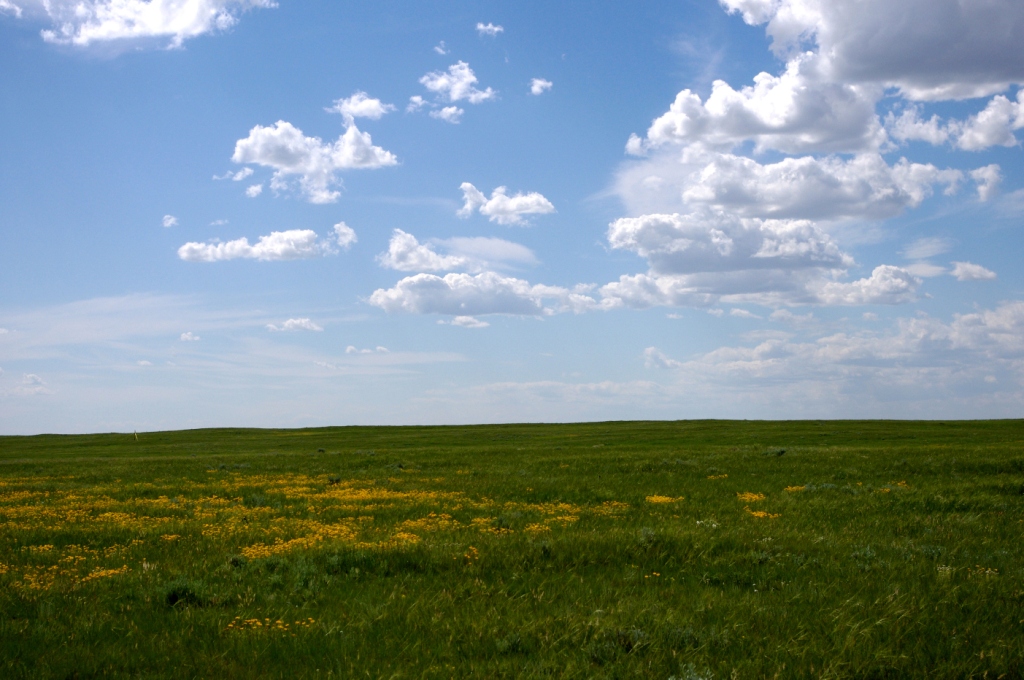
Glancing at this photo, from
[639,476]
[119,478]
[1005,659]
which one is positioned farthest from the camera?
[119,478]

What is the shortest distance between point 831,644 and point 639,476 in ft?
58.2

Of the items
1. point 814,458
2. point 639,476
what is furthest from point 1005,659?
point 814,458

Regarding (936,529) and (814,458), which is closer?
(936,529)

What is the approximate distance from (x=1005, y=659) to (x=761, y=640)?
232 centimetres

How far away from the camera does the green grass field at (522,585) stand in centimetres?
702

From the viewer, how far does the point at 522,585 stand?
374 inches

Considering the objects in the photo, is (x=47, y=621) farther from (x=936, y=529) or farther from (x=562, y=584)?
(x=936, y=529)

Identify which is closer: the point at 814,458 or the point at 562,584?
the point at 562,584

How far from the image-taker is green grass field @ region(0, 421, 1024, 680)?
23.0 feet

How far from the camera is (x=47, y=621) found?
839 centimetres

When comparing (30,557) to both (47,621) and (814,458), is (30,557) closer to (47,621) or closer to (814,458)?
(47,621)

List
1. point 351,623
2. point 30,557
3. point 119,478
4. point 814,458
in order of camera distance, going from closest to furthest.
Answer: point 351,623, point 30,557, point 119,478, point 814,458

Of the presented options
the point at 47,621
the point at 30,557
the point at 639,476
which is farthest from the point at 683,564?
the point at 639,476

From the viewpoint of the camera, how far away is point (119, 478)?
29062 mm
